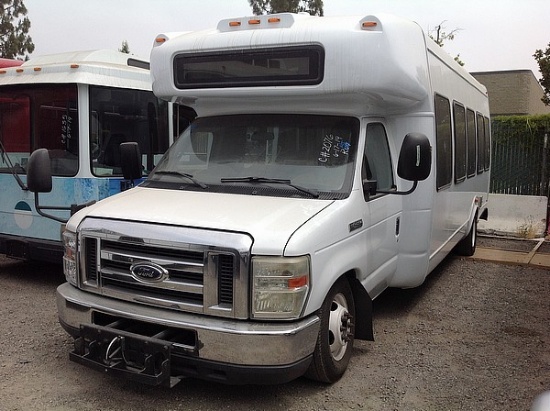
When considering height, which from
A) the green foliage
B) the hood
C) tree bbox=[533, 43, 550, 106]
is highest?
tree bbox=[533, 43, 550, 106]

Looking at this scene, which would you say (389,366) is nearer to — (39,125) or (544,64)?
(39,125)

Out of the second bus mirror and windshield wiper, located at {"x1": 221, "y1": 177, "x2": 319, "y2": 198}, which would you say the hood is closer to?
windshield wiper, located at {"x1": 221, "y1": 177, "x2": 319, "y2": 198}

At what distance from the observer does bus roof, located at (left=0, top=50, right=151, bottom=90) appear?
6395 mm

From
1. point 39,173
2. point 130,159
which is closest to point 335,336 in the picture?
point 130,159

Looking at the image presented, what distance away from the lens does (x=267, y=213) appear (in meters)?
3.81

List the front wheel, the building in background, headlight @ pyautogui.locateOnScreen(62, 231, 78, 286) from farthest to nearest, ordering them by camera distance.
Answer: the building in background
headlight @ pyautogui.locateOnScreen(62, 231, 78, 286)
the front wheel

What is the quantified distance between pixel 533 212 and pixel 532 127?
1.81 m

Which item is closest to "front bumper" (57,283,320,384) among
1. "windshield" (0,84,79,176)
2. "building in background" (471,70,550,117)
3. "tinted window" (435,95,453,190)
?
"tinted window" (435,95,453,190)

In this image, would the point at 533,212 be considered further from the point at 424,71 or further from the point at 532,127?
the point at 424,71

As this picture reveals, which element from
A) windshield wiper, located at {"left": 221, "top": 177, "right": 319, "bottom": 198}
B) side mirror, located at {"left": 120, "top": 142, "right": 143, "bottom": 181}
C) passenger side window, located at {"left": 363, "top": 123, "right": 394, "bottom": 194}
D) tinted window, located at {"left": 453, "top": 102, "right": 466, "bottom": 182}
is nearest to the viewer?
windshield wiper, located at {"left": 221, "top": 177, "right": 319, "bottom": 198}

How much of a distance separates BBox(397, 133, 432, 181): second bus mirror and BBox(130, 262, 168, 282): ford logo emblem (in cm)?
209

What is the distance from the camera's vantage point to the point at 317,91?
14.6 feet

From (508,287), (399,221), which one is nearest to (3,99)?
(399,221)

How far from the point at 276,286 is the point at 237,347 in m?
0.44
